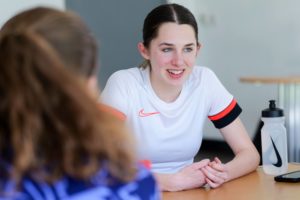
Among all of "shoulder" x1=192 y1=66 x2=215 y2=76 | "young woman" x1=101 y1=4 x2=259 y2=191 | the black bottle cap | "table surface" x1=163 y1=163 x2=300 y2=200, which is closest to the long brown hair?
"table surface" x1=163 y1=163 x2=300 y2=200

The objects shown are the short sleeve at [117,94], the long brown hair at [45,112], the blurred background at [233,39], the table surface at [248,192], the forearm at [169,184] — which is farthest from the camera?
the blurred background at [233,39]

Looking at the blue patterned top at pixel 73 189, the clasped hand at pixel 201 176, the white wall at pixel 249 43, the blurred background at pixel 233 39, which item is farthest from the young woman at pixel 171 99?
the white wall at pixel 249 43

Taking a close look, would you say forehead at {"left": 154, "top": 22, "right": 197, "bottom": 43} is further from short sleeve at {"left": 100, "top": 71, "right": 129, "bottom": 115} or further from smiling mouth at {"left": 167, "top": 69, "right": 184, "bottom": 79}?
short sleeve at {"left": 100, "top": 71, "right": 129, "bottom": 115}

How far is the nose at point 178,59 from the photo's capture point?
6.84 ft

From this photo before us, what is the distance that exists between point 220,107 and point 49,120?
1428 millimetres

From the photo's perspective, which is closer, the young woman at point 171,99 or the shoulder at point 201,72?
the young woman at point 171,99

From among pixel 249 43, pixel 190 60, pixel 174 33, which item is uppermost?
pixel 174 33

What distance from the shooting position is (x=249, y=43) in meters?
5.42

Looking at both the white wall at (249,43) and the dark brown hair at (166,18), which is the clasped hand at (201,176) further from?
the white wall at (249,43)

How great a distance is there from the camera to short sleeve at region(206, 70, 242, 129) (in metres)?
2.17

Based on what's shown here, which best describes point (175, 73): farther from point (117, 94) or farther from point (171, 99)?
point (117, 94)

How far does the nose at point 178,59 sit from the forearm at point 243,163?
16.3 inches

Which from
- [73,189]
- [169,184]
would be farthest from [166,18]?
[73,189]

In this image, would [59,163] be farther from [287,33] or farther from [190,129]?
[287,33]
